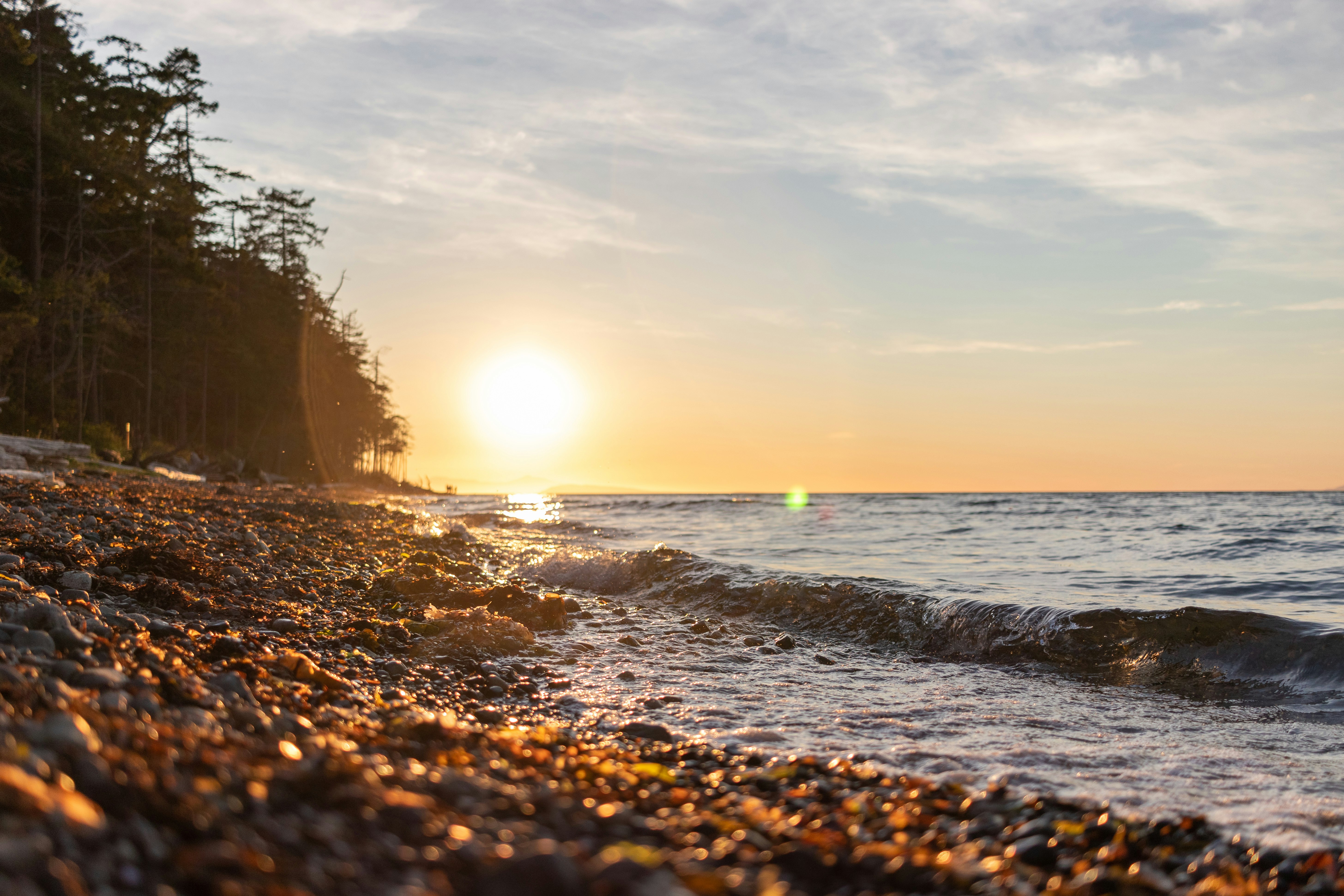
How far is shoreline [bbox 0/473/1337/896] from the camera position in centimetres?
185

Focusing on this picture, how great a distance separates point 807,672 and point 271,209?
60625 millimetres

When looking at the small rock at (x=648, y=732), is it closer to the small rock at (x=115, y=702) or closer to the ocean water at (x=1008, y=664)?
the ocean water at (x=1008, y=664)

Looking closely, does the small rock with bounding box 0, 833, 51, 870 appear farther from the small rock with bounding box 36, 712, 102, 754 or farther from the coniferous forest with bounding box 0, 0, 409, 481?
the coniferous forest with bounding box 0, 0, 409, 481

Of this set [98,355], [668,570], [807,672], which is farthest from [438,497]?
[807,672]

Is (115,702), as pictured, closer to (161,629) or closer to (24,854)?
(24,854)

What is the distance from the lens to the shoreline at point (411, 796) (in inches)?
72.7

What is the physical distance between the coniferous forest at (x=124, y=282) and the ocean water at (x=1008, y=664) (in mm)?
19214

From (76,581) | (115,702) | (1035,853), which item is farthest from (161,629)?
(1035,853)

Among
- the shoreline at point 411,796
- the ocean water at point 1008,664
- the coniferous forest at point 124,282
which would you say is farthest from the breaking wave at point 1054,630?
the coniferous forest at point 124,282

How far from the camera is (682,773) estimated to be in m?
3.68

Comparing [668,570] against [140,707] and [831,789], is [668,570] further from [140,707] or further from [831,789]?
[140,707]

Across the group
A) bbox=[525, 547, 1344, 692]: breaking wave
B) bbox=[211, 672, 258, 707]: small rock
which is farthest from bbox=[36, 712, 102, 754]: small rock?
bbox=[525, 547, 1344, 692]: breaking wave

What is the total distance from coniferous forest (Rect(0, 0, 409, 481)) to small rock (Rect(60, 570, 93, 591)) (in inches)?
687

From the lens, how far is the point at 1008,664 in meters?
7.68
